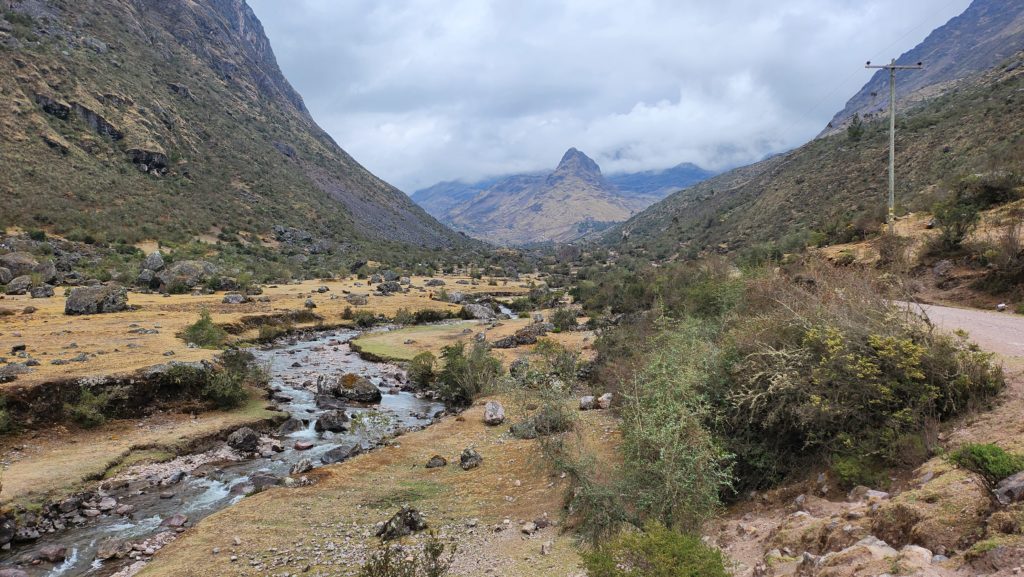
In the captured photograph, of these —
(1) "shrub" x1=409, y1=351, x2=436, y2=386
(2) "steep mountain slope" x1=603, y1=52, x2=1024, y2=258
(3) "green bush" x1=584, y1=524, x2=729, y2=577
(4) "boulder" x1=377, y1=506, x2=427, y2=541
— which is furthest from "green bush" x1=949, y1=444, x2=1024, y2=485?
(1) "shrub" x1=409, y1=351, x2=436, y2=386

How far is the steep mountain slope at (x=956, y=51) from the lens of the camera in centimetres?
10362

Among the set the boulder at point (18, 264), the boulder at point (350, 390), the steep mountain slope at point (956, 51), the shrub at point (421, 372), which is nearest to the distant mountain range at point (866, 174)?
the steep mountain slope at point (956, 51)

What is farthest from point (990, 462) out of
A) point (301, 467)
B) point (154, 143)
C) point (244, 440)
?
point (154, 143)

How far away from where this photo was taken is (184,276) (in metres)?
37.6

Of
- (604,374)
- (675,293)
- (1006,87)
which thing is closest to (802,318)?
(604,374)

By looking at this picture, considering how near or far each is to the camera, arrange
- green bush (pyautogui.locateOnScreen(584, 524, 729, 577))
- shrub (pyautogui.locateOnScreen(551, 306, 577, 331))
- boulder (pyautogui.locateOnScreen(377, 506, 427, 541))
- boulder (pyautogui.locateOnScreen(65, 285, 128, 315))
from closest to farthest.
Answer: green bush (pyautogui.locateOnScreen(584, 524, 729, 577))
boulder (pyautogui.locateOnScreen(377, 506, 427, 541))
boulder (pyautogui.locateOnScreen(65, 285, 128, 315))
shrub (pyautogui.locateOnScreen(551, 306, 577, 331))

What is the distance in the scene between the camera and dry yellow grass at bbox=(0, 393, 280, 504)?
994 cm

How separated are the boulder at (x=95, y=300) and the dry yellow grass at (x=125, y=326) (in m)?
0.69

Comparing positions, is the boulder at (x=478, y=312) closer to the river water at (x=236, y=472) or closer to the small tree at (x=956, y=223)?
the river water at (x=236, y=472)

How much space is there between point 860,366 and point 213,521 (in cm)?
1114

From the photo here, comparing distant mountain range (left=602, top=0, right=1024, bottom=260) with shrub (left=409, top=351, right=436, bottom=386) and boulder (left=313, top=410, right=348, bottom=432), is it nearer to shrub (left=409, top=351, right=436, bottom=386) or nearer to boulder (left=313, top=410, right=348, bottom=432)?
shrub (left=409, top=351, right=436, bottom=386)

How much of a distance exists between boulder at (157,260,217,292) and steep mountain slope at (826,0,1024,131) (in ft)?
366

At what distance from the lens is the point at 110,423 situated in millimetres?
13414

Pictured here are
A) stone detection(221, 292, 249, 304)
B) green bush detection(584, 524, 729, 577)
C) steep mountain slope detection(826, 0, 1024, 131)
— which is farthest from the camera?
steep mountain slope detection(826, 0, 1024, 131)
